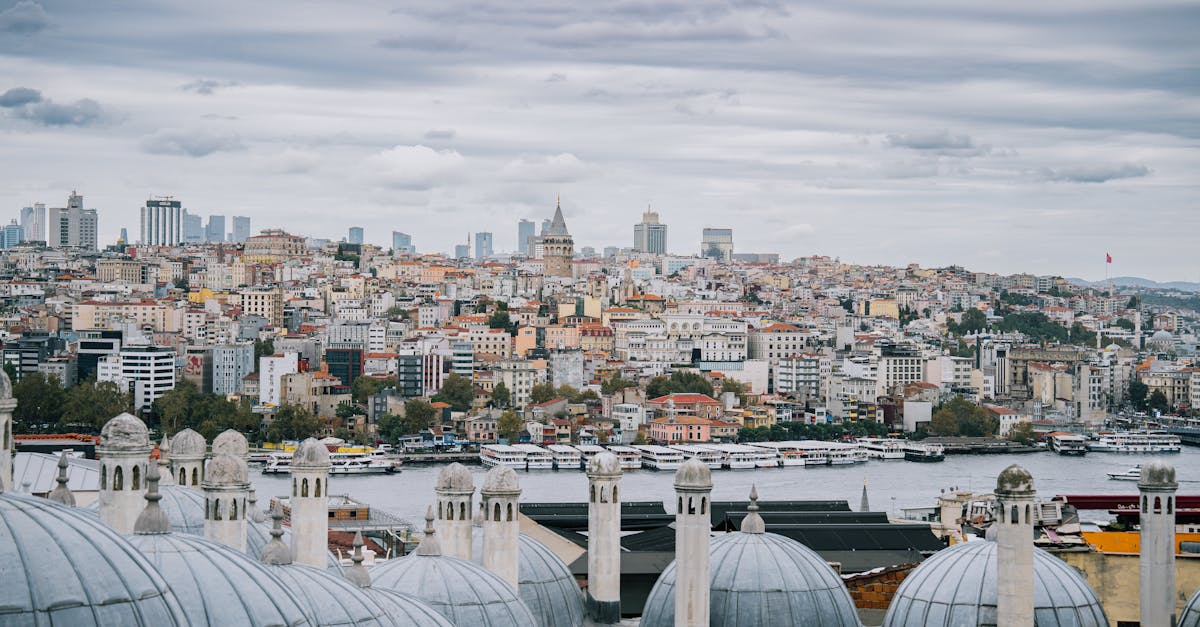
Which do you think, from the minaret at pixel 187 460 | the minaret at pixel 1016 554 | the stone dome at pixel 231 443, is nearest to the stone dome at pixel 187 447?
the minaret at pixel 187 460

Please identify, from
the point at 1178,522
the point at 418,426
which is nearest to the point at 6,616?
the point at 1178,522

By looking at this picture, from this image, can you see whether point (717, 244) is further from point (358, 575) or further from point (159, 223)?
point (358, 575)

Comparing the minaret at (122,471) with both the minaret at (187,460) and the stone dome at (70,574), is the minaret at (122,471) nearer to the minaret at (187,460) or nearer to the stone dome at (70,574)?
the minaret at (187,460)

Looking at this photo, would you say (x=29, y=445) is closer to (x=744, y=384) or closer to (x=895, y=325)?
(x=744, y=384)

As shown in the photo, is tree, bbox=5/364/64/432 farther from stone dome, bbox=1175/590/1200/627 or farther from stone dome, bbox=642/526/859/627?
stone dome, bbox=1175/590/1200/627

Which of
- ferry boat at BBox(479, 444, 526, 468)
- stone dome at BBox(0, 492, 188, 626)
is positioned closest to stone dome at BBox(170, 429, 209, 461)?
stone dome at BBox(0, 492, 188, 626)

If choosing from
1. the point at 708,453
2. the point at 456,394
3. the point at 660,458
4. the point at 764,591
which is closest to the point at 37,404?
the point at 456,394
